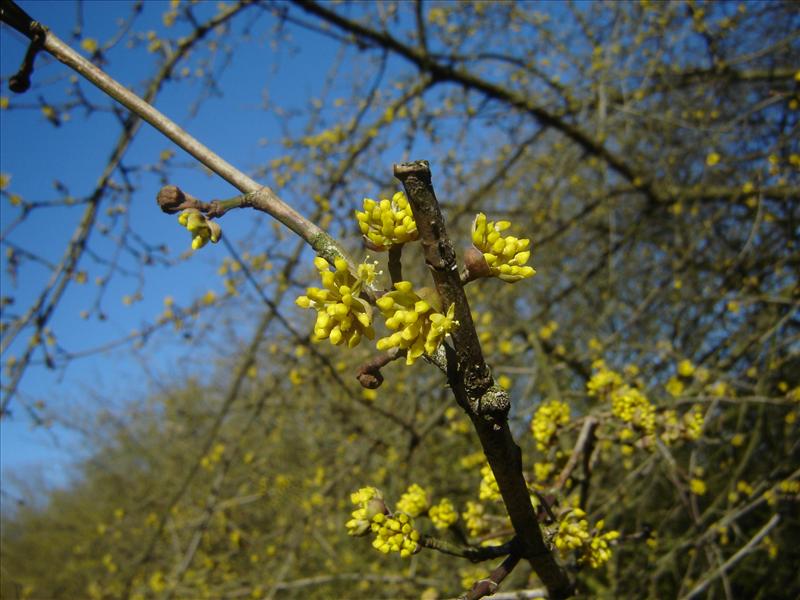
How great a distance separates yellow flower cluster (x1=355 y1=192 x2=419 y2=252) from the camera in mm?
809

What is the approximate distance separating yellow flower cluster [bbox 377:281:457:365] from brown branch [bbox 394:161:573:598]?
25mm

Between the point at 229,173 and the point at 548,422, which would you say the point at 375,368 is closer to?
the point at 229,173

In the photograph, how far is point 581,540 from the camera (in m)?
1.18

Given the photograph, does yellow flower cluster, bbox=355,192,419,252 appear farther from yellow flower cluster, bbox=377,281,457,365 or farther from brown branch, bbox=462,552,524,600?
brown branch, bbox=462,552,524,600

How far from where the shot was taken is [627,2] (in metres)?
4.32

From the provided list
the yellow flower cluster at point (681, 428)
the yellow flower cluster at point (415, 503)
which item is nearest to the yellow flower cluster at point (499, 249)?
the yellow flower cluster at point (415, 503)

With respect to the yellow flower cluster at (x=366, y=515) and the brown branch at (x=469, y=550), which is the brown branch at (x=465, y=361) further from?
the yellow flower cluster at (x=366, y=515)

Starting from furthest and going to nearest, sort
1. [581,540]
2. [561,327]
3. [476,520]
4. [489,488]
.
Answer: [561,327] → [476,520] → [489,488] → [581,540]

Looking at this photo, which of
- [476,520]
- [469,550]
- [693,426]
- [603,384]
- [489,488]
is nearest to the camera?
[469,550]

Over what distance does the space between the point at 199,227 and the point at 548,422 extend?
104 cm

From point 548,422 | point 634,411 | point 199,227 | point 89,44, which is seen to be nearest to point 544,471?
point 548,422

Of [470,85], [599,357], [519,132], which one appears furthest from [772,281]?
[470,85]

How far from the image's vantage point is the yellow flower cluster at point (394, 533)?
1060 mm

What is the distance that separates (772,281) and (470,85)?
100 inches
